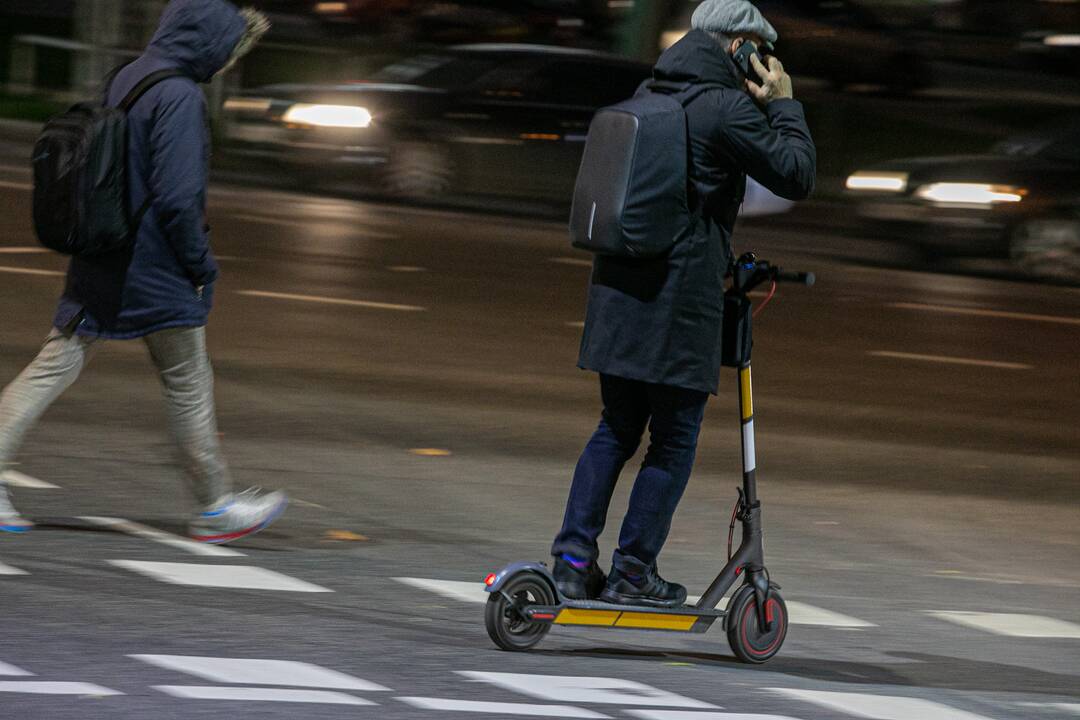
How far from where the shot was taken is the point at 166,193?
6973mm

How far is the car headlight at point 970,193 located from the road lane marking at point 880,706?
1290 centimetres

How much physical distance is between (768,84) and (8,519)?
2.99 meters

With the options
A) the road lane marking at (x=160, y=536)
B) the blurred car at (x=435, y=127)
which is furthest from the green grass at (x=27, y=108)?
the road lane marking at (x=160, y=536)

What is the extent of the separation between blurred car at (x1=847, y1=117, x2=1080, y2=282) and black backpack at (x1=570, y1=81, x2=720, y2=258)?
12695 millimetres

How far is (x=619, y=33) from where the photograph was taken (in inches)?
1192

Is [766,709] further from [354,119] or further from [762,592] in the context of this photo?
[354,119]

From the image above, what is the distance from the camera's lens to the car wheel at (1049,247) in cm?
1825

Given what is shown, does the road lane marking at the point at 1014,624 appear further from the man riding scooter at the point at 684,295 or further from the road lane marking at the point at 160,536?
the road lane marking at the point at 160,536

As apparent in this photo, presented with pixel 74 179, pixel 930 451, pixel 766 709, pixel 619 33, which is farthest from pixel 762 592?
pixel 619 33

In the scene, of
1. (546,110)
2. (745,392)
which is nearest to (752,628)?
(745,392)

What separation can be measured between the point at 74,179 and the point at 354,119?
13.5m

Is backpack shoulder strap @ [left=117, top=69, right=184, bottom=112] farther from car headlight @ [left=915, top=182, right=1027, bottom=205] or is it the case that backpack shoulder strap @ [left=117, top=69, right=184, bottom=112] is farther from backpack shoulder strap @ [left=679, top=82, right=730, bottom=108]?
car headlight @ [left=915, top=182, right=1027, bottom=205]

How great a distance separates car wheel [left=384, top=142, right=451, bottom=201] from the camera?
Result: 67.9 feet

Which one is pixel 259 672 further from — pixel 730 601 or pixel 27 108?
pixel 27 108
